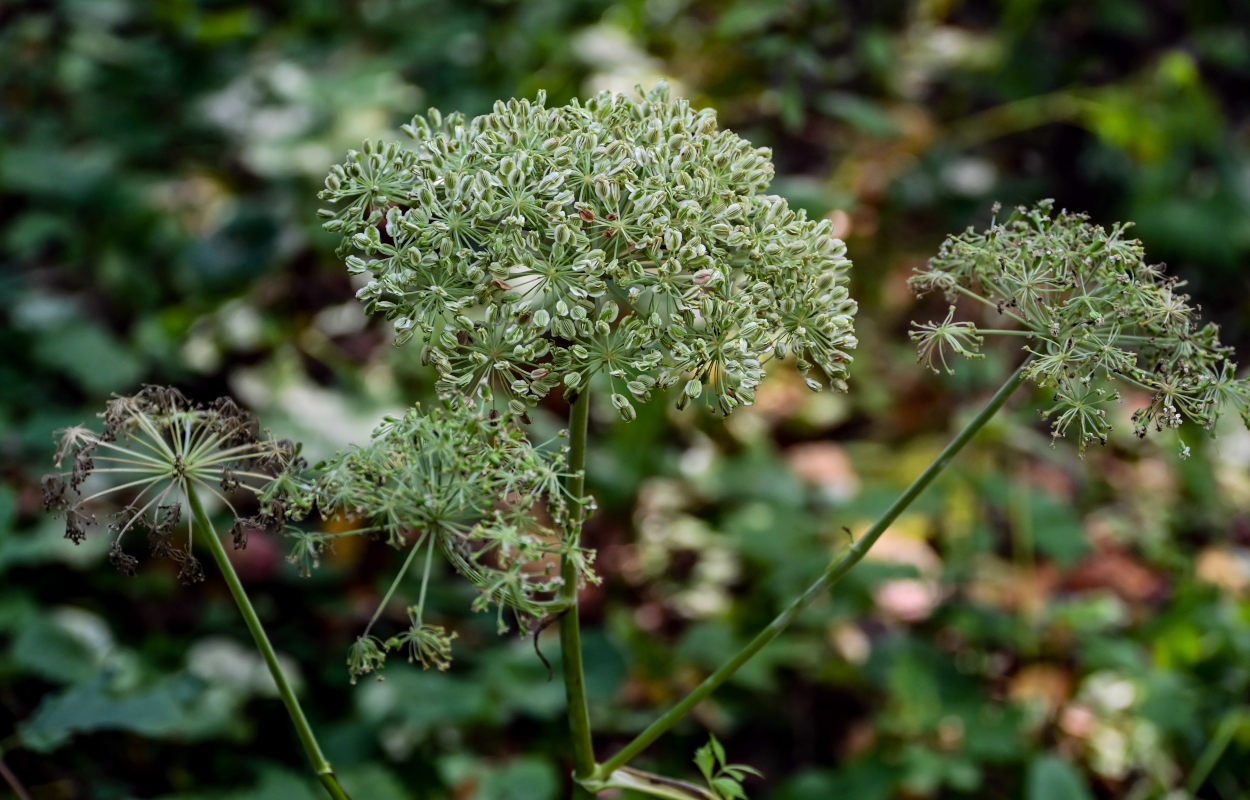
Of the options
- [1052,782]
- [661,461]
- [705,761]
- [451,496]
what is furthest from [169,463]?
[661,461]

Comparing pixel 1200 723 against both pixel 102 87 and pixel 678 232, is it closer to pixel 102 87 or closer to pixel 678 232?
pixel 678 232

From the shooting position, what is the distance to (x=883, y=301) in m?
5.62

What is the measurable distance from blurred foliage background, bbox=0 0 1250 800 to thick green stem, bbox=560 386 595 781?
1.25 m

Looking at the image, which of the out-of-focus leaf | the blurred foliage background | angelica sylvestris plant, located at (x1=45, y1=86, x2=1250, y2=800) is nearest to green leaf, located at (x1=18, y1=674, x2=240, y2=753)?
the blurred foliage background

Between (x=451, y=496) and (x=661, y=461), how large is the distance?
2.97 meters

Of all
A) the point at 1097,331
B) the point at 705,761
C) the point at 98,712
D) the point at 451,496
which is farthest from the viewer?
the point at 98,712

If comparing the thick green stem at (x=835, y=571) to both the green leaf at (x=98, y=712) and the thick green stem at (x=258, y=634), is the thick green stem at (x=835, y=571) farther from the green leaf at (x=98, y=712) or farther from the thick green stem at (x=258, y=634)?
the green leaf at (x=98, y=712)

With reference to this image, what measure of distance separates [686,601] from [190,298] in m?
2.49

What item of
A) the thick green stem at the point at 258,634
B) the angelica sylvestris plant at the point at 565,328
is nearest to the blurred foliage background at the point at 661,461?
the thick green stem at the point at 258,634

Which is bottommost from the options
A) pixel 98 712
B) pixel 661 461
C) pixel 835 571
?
pixel 835 571

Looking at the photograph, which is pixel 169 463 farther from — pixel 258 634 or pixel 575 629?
pixel 575 629

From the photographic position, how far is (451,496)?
1.43 m

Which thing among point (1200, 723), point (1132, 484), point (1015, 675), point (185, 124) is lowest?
point (1200, 723)

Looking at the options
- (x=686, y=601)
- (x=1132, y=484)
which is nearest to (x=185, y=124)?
(x=686, y=601)
